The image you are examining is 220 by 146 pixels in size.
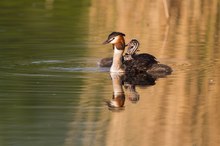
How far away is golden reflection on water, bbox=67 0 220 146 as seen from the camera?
7.74 meters

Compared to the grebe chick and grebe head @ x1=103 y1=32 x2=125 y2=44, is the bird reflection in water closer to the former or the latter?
the grebe chick

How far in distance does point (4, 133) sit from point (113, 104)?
5.21ft

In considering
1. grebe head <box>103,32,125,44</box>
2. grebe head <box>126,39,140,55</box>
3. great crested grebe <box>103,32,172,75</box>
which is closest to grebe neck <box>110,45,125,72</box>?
great crested grebe <box>103,32,172,75</box>

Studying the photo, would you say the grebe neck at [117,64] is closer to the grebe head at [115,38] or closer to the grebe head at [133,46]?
the grebe head at [115,38]

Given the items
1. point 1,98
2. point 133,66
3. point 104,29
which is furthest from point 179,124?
point 104,29

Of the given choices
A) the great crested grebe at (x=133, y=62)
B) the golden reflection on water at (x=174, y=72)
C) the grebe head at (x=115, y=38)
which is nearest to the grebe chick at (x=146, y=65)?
the great crested grebe at (x=133, y=62)

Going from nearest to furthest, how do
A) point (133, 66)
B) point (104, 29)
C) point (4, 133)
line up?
point (4, 133) < point (133, 66) < point (104, 29)

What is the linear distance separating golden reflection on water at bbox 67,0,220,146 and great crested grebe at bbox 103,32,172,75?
0.24m

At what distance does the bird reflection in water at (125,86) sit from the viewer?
9180 millimetres

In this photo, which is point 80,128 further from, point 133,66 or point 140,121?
point 133,66

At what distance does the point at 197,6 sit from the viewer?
60.8ft

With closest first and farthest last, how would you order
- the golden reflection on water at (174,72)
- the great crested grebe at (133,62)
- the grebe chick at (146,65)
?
1. the golden reflection on water at (174,72)
2. the grebe chick at (146,65)
3. the great crested grebe at (133,62)

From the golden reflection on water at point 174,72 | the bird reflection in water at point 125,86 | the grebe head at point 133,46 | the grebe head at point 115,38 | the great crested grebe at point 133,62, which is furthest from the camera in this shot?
the grebe head at point 133,46

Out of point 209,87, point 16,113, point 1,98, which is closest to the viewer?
point 16,113
